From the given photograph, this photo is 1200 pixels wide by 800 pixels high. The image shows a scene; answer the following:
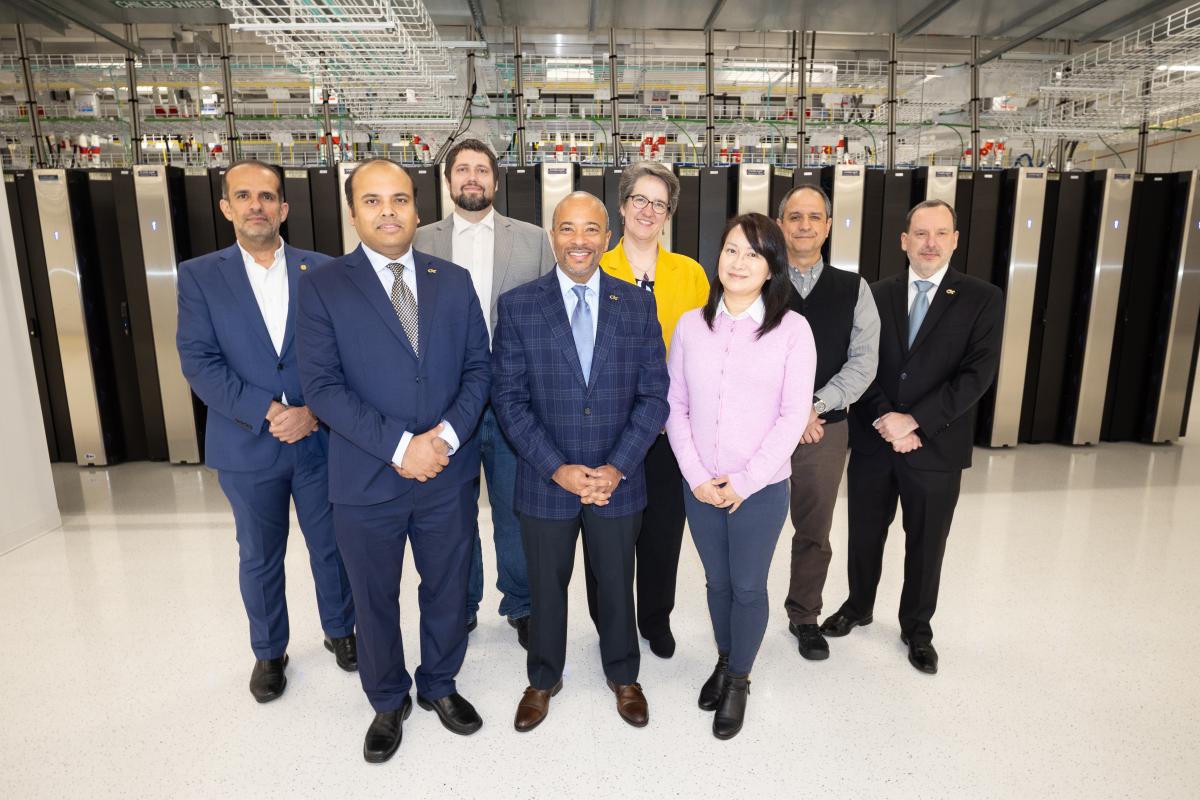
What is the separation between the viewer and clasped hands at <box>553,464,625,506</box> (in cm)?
192

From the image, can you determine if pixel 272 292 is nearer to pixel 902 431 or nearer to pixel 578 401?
pixel 578 401

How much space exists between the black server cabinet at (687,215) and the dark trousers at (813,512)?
10.4 feet

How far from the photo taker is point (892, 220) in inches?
211

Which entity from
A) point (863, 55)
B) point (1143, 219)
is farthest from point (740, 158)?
point (863, 55)

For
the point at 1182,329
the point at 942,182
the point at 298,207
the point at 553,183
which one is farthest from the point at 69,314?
the point at 1182,329

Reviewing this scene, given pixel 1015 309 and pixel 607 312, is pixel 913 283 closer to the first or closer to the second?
pixel 607 312

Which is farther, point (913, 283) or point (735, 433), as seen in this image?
point (913, 283)

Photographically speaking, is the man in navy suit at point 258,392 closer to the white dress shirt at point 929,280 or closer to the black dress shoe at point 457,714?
the black dress shoe at point 457,714

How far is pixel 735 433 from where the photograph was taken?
199cm

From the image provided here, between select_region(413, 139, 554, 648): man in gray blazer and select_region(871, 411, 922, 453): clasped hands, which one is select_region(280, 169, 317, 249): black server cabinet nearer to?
select_region(413, 139, 554, 648): man in gray blazer

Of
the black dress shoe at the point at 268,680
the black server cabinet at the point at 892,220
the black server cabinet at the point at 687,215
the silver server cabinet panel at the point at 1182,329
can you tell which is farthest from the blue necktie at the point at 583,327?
the silver server cabinet panel at the point at 1182,329

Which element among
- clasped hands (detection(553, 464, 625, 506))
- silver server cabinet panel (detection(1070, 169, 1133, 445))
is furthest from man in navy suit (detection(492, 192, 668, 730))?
silver server cabinet panel (detection(1070, 169, 1133, 445))

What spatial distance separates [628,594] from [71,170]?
5281 mm

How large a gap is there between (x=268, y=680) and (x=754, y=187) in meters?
4.47
